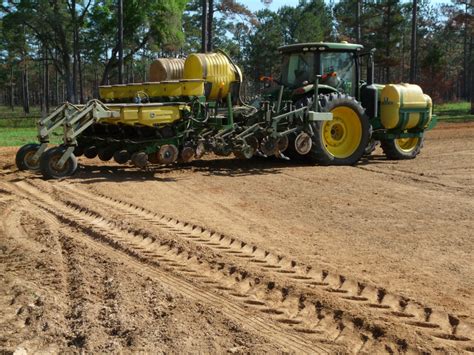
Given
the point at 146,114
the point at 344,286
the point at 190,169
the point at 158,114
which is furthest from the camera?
the point at 190,169

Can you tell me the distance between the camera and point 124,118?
933cm

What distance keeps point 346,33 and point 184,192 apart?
148 feet

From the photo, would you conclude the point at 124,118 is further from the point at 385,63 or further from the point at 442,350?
the point at 385,63

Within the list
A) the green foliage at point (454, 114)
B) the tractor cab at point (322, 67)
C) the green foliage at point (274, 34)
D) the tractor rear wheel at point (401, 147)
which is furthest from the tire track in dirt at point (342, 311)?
the green foliage at point (274, 34)

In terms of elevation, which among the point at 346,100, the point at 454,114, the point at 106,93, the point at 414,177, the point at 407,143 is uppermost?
the point at 106,93

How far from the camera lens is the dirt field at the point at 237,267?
3506mm

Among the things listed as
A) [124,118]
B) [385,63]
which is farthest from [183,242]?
[385,63]

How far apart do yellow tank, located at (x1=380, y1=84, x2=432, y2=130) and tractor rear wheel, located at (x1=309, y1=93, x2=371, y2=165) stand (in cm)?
71

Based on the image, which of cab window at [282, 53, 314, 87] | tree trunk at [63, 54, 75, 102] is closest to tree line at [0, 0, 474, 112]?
tree trunk at [63, 54, 75, 102]

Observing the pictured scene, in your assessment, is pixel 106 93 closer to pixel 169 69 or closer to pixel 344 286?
pixel 169 69

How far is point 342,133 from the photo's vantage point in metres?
11.6

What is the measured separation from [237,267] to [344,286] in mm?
979

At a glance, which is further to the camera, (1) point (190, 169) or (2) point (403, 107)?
(2) point (403, 107)

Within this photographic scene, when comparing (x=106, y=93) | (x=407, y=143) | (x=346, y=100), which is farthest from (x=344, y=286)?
(x=407, y=143)
